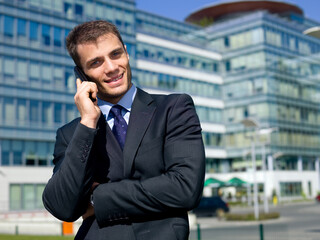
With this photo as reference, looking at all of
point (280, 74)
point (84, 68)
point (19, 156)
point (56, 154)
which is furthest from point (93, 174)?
point (280, 74)

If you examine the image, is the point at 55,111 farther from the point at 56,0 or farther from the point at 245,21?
the point at 245,21

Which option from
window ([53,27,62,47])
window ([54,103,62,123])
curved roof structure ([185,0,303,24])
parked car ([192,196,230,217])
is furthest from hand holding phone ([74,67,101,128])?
curved roof structure ([185,0,303,24])

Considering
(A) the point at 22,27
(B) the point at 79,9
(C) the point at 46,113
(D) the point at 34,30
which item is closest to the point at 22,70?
(A) the point at 22,27

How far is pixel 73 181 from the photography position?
2523mm

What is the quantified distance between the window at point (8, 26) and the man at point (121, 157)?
50.0 meters

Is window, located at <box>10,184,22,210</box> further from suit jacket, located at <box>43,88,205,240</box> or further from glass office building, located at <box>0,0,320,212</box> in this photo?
suit jacket, located at <box>43,88,205,240</box>

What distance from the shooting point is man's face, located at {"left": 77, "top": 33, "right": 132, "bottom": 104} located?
8.95 feet

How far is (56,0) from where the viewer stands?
180ft

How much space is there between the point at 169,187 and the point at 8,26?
5067cm

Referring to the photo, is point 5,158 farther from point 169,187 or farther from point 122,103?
point 169,187

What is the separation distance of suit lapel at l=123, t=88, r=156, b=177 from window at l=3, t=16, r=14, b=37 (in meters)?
50.0

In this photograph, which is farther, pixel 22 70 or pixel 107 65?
pixel 22 70

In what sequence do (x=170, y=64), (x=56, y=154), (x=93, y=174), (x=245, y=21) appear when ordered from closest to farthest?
(x=93, y=174)
(x=56, y=154)
(x=170, y=64)
(x=245, y=21)

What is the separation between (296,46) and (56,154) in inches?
3028
